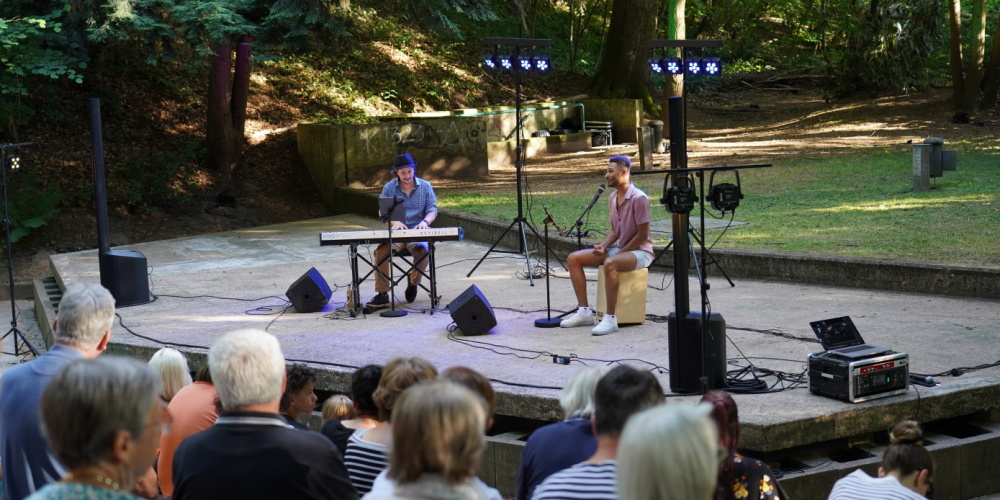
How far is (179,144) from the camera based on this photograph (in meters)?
19.9

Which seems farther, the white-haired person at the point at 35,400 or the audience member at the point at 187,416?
the audience member at the point at 187,416

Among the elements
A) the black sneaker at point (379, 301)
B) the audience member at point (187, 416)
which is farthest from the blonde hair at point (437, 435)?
the black sneaker at point (379, 301)

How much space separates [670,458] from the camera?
2271 mm

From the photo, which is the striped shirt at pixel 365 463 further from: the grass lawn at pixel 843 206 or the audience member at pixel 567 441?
the grass lawn at pixel 843 206

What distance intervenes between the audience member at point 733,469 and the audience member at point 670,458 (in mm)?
1661

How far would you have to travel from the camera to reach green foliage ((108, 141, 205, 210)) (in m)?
18.2

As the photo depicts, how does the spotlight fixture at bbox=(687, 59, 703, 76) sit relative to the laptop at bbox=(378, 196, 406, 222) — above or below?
above

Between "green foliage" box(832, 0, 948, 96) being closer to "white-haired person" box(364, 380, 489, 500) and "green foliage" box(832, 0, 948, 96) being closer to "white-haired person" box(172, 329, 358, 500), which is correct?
"white-haired person" box(172, 329, 358, 500)

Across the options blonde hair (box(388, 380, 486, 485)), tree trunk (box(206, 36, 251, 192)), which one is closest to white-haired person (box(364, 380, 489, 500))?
blonde hair (box(388, 380, 486, 485))

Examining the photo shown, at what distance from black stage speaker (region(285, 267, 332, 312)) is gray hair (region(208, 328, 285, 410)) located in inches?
255

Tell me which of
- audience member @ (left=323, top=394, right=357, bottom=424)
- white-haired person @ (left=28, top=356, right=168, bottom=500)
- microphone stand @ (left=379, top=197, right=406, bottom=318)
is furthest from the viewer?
microphone stand @ (left=379, top=197, right=406, bottom=318)

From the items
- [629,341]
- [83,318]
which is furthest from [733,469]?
[629,341]

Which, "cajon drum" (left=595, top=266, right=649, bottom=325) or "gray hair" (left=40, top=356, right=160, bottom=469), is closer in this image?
"gray hair" (left=40, top=356, right=160, bottom=469)

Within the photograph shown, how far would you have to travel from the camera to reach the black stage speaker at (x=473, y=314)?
8.28m
